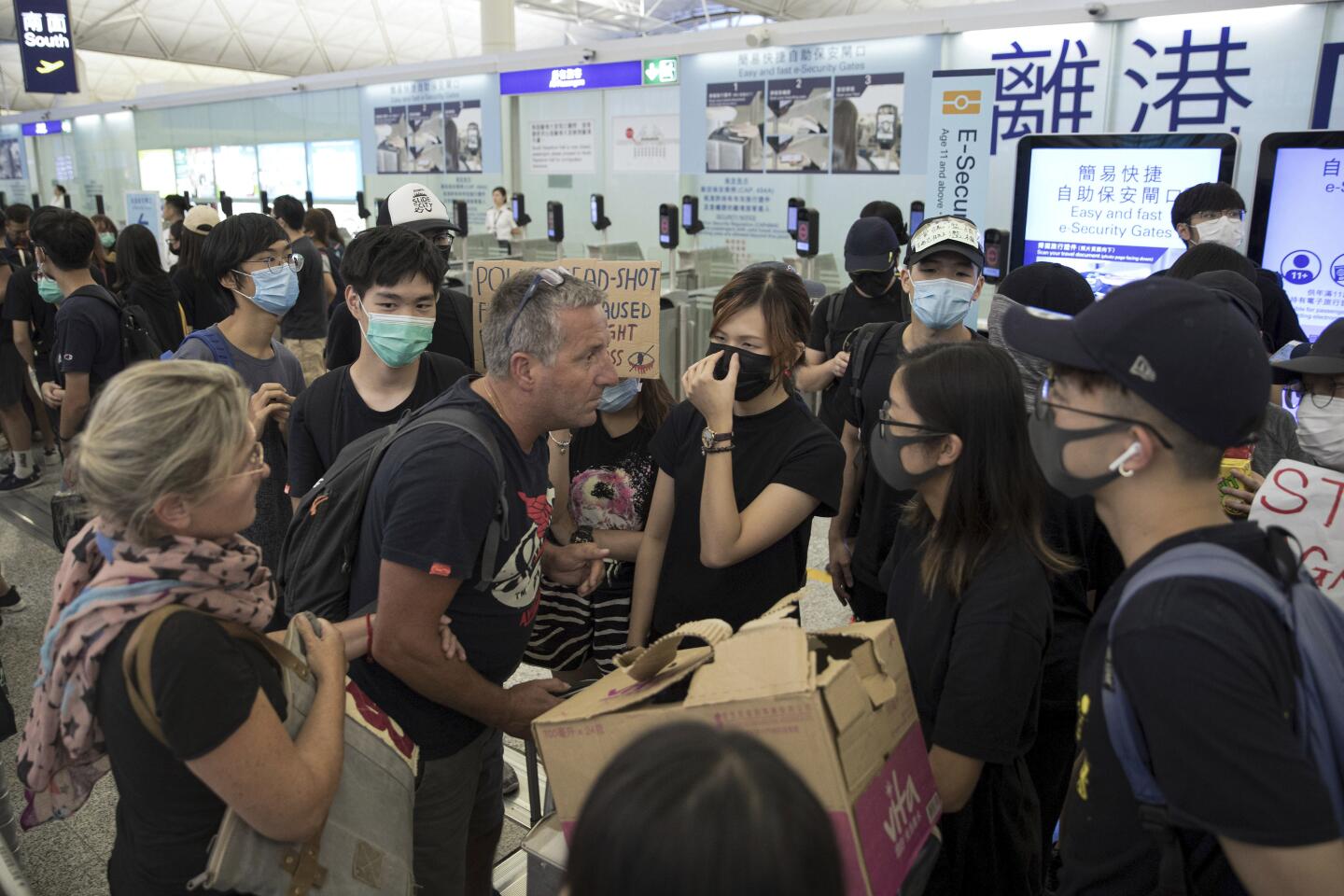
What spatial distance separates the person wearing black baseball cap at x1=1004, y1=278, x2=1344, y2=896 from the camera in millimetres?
970

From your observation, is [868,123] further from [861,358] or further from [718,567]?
[718,567]

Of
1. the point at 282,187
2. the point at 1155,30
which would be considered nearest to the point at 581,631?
the point at 1155,30

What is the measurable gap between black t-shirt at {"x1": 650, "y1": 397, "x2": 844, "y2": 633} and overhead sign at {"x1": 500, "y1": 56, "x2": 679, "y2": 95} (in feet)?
25.4

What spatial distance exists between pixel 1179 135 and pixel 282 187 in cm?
1324

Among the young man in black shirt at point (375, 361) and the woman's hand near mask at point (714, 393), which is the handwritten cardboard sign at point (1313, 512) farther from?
the young man in black shirt at point (375, 361)

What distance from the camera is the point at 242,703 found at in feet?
4.01

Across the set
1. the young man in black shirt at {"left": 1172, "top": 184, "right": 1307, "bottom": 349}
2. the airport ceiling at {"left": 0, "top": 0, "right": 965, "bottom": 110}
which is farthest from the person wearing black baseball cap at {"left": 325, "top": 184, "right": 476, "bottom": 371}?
the airport ceiling at {"left": 0, "top": 0, "right": 965, "bottom": 110}

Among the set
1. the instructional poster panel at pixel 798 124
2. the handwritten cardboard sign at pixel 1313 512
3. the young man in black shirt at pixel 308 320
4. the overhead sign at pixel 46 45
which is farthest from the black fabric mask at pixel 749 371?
the overhead sign at pixel 46 45

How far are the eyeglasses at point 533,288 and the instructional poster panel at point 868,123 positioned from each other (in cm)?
676

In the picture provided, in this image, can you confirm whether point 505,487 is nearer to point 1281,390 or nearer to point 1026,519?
point 1026,519

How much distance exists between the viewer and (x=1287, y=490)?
194 centimetres

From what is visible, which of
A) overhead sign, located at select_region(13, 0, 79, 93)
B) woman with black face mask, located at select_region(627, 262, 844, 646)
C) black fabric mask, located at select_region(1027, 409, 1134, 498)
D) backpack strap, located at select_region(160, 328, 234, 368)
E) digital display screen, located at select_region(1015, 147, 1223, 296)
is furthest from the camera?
overhead sign, located at select_region(13, 0, 79, 93)

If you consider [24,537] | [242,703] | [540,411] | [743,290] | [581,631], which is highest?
[743,290]

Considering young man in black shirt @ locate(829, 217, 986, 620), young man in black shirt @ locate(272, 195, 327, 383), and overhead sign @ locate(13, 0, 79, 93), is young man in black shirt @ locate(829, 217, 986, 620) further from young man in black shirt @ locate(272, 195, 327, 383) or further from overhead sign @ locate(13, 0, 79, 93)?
overhead sign @ locate(13, 0, 79, 93)
